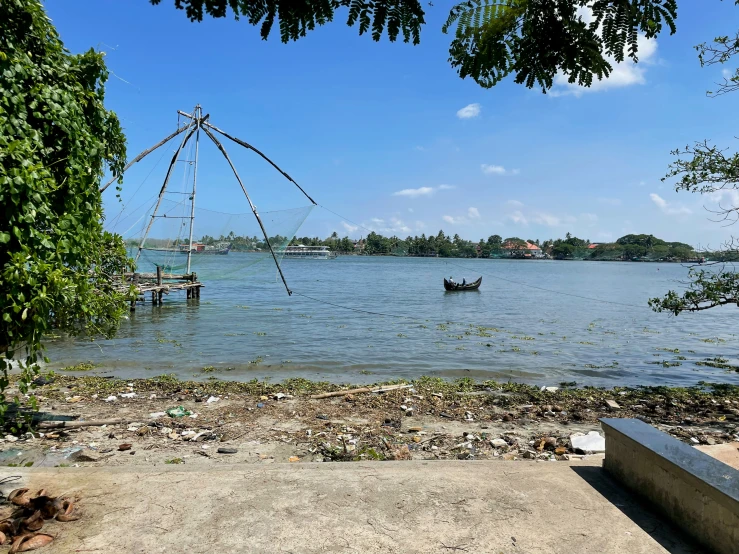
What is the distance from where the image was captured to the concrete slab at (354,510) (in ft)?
9.50

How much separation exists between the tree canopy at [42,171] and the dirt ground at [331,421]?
2.46 m

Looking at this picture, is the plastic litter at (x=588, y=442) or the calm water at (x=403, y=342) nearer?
the plastic litter at (x=588, y=442)

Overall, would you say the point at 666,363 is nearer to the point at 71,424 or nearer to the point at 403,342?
the point at 403,342

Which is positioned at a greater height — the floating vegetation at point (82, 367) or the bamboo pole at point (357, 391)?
the bamboo pole at point (357, 391)

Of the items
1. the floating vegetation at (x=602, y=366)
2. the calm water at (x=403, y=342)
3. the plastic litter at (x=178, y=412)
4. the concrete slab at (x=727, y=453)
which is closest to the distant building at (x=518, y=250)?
the calm water at (x=403, y=342)

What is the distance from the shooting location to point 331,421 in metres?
7.09

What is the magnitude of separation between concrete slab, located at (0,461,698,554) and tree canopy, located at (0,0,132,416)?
1037 millimetres

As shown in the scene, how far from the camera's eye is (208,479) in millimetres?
3678

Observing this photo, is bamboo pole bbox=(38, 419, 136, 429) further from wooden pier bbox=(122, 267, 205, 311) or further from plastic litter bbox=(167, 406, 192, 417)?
wooden pier bbox=(122, 267, 205, 311)

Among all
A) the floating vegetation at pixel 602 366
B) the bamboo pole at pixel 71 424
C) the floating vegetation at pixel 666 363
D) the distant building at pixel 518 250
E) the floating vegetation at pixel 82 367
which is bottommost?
the floating vegetation at pixel 82 367

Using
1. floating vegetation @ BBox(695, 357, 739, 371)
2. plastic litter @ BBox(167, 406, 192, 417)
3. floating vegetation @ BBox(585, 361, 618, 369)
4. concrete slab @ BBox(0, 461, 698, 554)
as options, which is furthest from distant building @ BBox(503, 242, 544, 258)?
concrete slab @ BBox(0, 461, 698, 554)

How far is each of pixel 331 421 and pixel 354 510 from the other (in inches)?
154

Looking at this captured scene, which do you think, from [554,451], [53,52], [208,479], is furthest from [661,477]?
[53,52]

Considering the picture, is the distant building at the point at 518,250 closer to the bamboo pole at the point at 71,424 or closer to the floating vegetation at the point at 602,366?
the floating vegetation at the point at 602,366
